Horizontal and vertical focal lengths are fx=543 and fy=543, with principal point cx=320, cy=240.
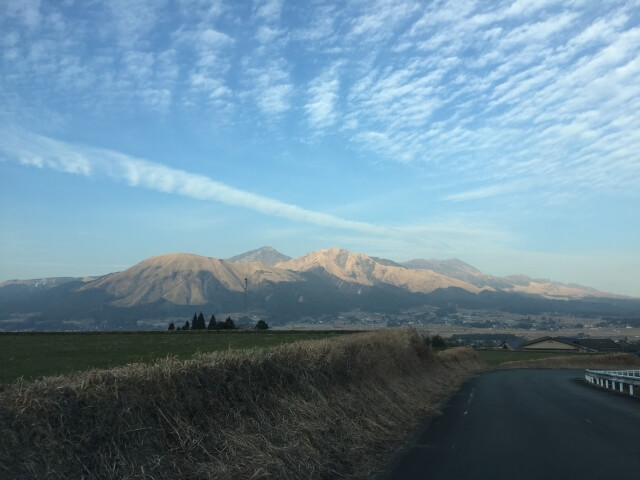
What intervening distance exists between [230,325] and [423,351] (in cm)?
6423

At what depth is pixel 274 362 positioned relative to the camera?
11.4 m

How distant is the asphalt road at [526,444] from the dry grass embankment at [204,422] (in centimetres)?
99

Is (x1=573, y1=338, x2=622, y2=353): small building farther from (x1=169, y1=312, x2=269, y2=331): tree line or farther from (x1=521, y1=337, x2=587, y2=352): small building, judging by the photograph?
(x1=169, y1=312, x2=269, y2=331): tree line

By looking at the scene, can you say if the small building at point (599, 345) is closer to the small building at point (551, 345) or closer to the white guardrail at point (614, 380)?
the small building at point (551, 345)

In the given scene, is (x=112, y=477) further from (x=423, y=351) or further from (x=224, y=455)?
(x=423, y=351)

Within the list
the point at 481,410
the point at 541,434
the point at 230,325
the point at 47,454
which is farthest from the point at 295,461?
the point at 230,325

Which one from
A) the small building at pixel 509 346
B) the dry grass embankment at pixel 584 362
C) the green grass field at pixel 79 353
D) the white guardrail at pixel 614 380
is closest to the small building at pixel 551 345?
the small building at pixel 509 346

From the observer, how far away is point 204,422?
8.26 meters

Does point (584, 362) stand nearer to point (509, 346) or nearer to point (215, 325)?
point (509, 346)

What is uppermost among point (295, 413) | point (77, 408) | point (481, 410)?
point (77, 408)

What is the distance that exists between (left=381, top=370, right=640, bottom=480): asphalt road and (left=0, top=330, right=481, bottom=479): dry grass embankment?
990 millimetres

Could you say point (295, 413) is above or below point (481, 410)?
above

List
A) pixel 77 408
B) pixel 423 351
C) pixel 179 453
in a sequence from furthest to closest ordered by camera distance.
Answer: pixel 423 351 < pixel 179 453 < pixel 77 408

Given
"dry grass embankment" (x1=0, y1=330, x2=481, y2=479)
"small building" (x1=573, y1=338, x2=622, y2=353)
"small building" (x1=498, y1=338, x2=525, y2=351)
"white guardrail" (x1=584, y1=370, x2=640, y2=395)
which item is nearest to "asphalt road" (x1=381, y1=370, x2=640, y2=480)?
"dry grass embankment" (x1=0, y1=330, x2=481, y2=479)
